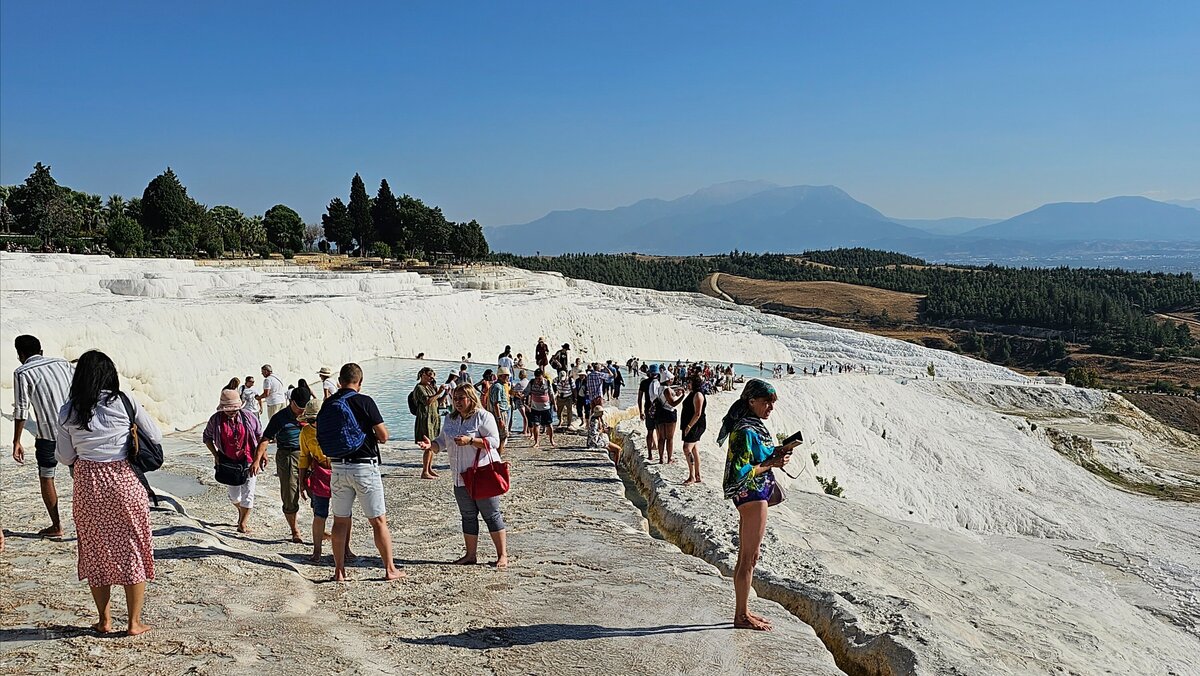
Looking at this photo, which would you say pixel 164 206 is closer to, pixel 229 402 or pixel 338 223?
pixel 338 223

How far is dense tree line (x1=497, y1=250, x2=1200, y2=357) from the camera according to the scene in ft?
281

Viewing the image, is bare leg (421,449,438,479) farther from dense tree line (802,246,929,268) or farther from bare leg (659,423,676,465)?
dense tree line (802,246,929,268)

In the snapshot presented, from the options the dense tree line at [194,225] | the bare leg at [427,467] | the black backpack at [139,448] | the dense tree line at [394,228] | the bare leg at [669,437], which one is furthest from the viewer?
the dense tree line at [394,228]

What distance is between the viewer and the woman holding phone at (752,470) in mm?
5578

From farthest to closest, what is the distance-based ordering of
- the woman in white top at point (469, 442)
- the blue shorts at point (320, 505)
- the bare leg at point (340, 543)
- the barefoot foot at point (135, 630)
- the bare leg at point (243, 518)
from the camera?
the bare leg at point (243, 518)
the blue shorts at point (320, 505)
the woman in white top at point (469, 442)
the bare leg at point (340, 543)
the barefoot foot at point (135, 630)

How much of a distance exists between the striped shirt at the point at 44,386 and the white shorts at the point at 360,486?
1.96m

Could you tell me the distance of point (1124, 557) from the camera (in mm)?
18188

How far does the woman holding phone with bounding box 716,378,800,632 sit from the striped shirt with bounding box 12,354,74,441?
475 cm

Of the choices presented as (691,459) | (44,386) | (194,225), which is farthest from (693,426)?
(194,225)

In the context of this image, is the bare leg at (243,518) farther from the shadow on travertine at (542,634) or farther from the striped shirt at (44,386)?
the shadow on travertine at (542,634)

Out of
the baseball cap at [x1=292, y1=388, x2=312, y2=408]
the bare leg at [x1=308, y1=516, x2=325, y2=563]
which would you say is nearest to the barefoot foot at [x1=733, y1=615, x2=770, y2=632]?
the bare leg at [x1=308, y1=516, x2=325, y2=563]

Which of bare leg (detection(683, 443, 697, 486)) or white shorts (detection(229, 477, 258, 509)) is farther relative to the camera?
bare leg (detection(683, 443, 697, 486))

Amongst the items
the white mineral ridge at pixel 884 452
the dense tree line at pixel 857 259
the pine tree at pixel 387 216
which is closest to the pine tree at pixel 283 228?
the pine tree at pixel 387 216

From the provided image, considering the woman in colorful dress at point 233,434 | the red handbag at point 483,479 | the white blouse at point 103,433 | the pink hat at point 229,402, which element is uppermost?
the white blouse at point 103,433
